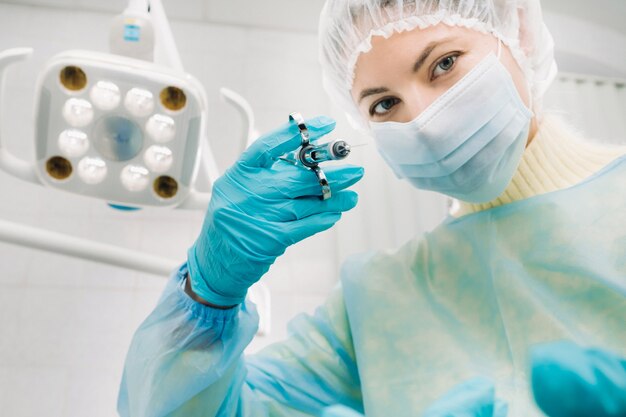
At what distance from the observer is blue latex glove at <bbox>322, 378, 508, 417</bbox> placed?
35.2 inches

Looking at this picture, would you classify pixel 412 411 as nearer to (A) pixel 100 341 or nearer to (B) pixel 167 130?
(B) pixel 167 130

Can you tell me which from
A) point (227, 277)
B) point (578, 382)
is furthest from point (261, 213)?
point (578, 382)

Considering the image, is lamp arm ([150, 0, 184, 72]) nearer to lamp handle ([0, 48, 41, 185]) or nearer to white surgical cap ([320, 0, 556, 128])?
lamp handle ([0, 48, 41, 185])

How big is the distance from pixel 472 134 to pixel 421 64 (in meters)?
0.16

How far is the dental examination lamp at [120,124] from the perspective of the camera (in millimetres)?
1204

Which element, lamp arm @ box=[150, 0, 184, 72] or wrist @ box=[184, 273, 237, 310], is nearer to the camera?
wrist @ box=[184, 273, 237, 310]

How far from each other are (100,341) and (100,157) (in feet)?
2.90

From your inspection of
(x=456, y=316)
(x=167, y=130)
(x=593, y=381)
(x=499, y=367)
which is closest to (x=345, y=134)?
(x=167, y=130)

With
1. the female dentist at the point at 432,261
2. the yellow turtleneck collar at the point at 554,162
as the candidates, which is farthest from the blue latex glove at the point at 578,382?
the yellow turtleneck collar at the point at 554,162

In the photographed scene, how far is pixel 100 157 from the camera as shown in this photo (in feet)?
4.17

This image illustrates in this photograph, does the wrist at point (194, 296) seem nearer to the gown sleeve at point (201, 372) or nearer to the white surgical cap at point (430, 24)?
the gown sleeve at point (201, 372)

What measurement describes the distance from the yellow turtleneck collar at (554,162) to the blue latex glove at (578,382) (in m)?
0.33

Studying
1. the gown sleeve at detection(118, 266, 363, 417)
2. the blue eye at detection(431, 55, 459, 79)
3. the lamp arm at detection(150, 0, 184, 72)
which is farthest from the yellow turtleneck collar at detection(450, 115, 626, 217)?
the lamp arm at detection(150, 0, 184, 72)

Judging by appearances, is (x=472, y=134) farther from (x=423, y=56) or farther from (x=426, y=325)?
(x=426, y=325)
